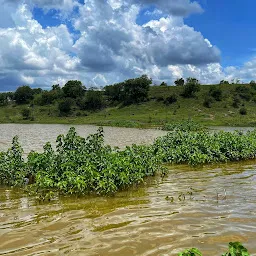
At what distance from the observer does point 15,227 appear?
309 inches

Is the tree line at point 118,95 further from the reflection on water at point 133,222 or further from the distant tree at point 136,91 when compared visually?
the reflection on water at point 133,222

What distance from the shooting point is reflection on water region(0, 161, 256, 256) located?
22.1 ft

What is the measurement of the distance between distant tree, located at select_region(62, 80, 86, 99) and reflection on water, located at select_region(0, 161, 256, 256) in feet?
324

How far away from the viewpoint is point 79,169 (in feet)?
36.3

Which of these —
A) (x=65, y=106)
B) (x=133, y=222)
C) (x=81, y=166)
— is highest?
(x=65, y=106)

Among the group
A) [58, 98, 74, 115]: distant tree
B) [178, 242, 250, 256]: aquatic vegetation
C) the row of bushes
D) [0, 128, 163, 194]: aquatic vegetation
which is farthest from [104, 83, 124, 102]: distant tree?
[178, 242, 250, 256]: aquatic vegetation

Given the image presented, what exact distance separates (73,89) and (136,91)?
76.7 ft

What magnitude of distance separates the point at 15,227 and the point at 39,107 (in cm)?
10258

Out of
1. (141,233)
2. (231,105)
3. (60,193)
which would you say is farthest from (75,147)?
(231,105)

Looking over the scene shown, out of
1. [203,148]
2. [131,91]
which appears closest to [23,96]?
[131,91]

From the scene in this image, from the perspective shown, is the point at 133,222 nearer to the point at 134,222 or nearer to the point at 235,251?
the point at 134,222

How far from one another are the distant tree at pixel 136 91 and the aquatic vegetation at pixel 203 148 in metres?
77.5

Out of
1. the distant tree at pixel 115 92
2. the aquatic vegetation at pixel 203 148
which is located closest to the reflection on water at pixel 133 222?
the aquatic vegetation at pixel 203 148

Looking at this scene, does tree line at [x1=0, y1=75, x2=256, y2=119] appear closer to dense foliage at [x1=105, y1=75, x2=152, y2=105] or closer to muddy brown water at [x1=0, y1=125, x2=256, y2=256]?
dense foliage at [x1=105, y1=75, x2=152, y2=105]
